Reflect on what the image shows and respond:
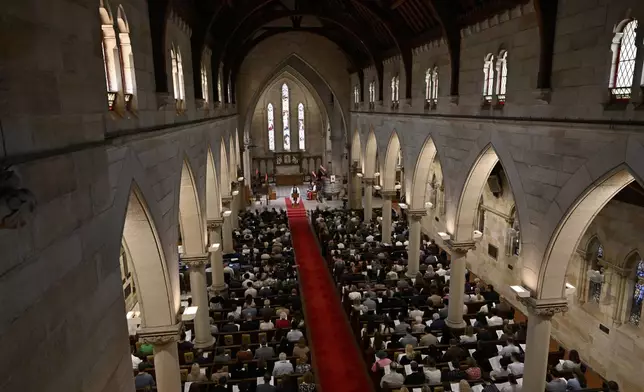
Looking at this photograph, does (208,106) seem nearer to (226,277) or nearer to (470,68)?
(226,277)

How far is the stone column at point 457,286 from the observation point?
15391 mm

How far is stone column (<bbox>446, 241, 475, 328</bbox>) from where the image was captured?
15.4 meters

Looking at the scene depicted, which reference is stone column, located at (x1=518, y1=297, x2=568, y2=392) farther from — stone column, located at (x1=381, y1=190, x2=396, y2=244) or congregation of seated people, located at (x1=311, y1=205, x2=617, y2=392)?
stone column, located at (x1=381, y1=190, x2=396, y2=244)

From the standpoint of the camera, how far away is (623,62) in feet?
26.7

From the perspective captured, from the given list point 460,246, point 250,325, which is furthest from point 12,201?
point 460,246

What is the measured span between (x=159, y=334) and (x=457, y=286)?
9.81m

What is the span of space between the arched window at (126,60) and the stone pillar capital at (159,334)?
4.67m

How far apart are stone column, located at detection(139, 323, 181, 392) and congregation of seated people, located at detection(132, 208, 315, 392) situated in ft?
3.07

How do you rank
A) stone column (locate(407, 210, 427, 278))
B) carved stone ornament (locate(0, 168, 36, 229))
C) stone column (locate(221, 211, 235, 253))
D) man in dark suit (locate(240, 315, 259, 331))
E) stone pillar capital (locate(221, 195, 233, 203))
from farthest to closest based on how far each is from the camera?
stone column (locate(221, 211, 235, 253)) → stone pillar capital (locate(221, 195, 233, 203)) → stone column (locate(407, 210, 427, 278)) → man in dark suit (locate(240, 315, 259, 331)) → carved stone ornament (locate(0, 168, 36, 229))

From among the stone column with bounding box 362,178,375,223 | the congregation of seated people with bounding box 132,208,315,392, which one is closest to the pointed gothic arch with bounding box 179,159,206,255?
the congregation of seated people with bounding box 132,208,315,392

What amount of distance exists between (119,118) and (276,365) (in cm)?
805

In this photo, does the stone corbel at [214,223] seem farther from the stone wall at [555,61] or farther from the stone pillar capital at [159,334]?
the stone wall at [555,61]

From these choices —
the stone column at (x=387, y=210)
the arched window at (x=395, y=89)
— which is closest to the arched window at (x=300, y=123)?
the stone column at (x=387, y=210)

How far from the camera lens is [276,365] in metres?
12.3
